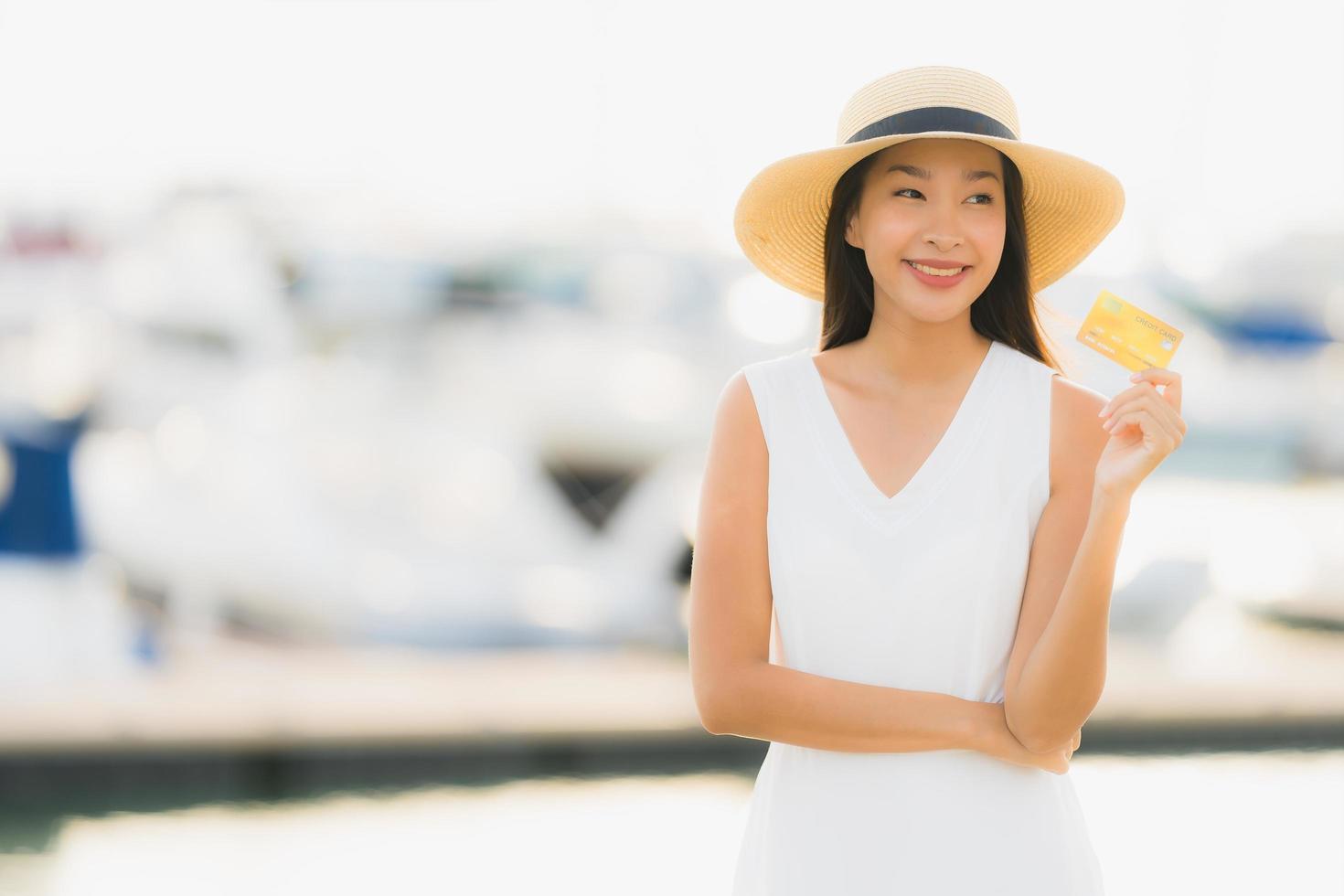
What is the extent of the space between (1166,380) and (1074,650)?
0.24 m

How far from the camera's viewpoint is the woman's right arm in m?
1.20

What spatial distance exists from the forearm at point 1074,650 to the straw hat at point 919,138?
1.18 ft

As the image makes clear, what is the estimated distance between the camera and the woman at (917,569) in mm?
1206

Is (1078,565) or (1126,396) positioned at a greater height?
(1126,396)

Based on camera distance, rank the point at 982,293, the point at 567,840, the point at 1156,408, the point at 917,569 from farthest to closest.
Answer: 1. the point at 567,840
2. the point at 982,293
3. the point at 917,569
4. the point at 1156,408

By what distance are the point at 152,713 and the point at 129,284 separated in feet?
5.98

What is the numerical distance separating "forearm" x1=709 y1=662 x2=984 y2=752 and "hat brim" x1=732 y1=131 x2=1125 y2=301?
46cm

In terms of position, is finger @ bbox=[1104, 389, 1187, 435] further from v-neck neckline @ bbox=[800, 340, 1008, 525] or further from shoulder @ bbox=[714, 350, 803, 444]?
shoulder @ bbox=[714, 350, 803, 444]

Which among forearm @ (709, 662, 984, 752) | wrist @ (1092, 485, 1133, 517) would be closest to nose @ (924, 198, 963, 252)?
wrist @ (1092, 485, 1133, 517)

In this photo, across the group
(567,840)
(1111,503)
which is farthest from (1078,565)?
(567,840)

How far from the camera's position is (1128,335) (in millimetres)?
1191

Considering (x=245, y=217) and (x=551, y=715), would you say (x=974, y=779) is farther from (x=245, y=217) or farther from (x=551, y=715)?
(x=245, y=217)

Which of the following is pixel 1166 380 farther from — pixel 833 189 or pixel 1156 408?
pixel 833 189

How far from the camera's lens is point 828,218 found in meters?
1.43
